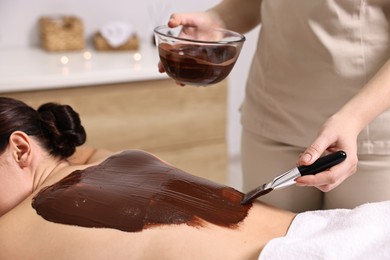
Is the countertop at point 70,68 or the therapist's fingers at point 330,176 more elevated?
the therapist's fingers at point 330,176

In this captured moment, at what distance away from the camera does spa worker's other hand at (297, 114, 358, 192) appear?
1040 millimetres

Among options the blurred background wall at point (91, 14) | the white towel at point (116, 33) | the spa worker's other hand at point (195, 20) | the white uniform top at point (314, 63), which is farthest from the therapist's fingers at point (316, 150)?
the blurred background wall at point (91, 14)

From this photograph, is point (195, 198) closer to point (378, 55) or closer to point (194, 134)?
point (378, 55)

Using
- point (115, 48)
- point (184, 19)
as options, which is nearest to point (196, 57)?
point (184, 19)

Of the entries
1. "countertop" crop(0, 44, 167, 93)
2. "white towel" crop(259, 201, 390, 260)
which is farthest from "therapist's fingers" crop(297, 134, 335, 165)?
"countertop" crop(0, 44, 167, 93)

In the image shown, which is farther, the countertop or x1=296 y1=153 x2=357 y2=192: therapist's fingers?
the countertop

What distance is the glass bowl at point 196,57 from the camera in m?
1.26

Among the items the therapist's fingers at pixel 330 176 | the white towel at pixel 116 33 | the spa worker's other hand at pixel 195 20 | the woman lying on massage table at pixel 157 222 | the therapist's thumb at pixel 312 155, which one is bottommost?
the white towel at pixel 116 33

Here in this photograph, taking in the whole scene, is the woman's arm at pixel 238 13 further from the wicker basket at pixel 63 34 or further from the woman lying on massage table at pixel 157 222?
the wicker basket at pixel 63 34

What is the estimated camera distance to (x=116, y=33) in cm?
282

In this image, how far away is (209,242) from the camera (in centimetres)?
112

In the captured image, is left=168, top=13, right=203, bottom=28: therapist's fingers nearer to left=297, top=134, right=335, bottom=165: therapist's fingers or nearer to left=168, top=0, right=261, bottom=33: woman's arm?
left=168, top=0, right=261, bottom=33: woman's arm

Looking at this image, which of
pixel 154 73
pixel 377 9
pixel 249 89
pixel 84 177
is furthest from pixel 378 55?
pixel 154 73

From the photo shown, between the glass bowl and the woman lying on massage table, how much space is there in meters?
0.21
